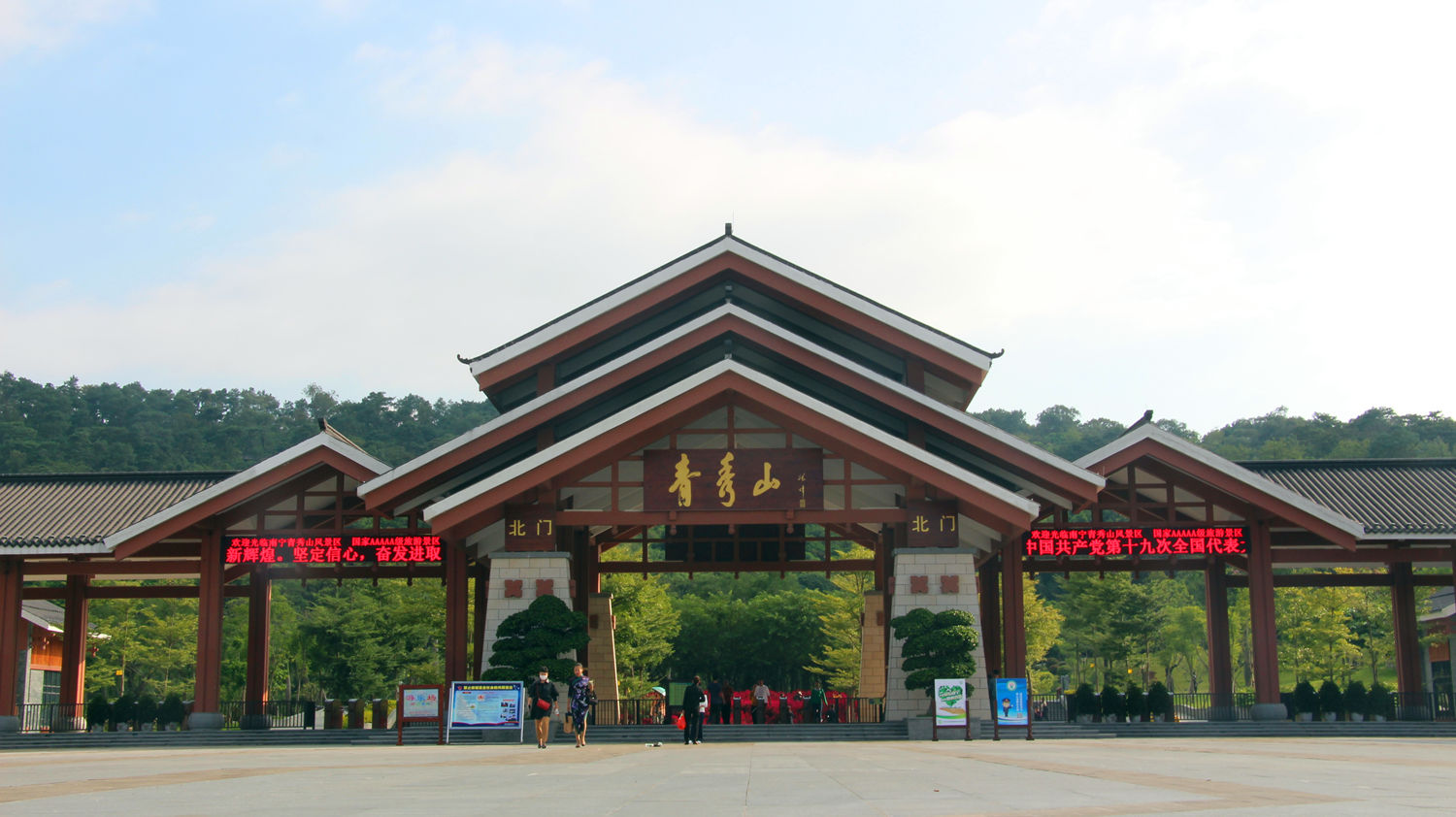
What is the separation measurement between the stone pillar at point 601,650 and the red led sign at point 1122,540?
11707 mm

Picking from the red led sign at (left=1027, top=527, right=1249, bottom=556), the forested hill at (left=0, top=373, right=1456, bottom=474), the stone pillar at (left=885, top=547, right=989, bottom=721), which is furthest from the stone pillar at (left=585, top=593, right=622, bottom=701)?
the forested hill at (left=0, top=373, right=1456, bottom=474)

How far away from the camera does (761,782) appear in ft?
42.5

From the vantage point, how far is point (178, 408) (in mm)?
125250

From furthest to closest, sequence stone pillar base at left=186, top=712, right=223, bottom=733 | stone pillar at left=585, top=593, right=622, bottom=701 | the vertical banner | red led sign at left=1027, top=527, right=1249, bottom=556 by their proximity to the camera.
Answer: stone pillar at left=585, top=593, right=622, bottom=701, red led sign at left=1027, top=527, right=1249, bottom=556, stone pillar base at left=186, top=712, right=223, bottom=733, the vertical banner

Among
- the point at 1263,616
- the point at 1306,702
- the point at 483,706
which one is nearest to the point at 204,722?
the point at 483,706

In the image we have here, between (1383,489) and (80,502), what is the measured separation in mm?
34845

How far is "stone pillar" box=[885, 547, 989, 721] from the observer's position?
27.4 metres

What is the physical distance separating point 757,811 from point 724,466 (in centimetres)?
1819

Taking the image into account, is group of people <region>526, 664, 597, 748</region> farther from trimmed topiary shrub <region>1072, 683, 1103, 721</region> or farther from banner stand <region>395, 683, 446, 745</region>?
trimmed topiary shrub <region>1072, 683, 1103, 721</region>

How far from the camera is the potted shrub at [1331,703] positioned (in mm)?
32500

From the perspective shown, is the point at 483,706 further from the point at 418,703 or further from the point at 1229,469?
the point at 1229,469

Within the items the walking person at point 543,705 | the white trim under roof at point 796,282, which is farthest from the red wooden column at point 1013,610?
the walking person at point 543,705

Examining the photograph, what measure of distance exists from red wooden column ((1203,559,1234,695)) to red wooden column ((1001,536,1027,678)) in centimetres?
770

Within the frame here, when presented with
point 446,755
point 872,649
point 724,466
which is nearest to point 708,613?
point 872,649
